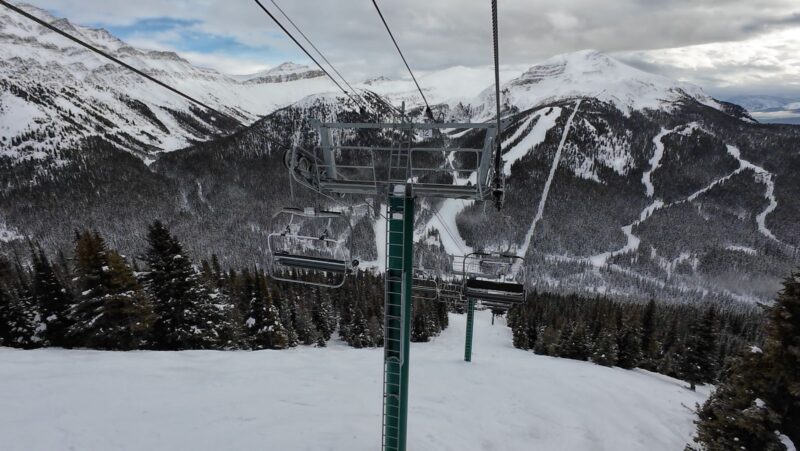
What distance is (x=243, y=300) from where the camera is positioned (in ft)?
100

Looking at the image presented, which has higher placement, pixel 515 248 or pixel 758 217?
pixel 758 217

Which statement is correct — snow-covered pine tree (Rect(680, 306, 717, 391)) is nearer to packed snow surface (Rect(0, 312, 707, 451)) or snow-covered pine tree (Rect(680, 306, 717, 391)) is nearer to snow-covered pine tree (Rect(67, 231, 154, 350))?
packed snow surface (Rect(0, 312, 707, 451))

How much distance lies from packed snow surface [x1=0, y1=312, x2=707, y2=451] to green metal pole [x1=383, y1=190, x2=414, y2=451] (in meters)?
1.92

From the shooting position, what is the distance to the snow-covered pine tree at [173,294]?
2200cm

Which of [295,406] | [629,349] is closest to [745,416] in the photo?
[295,406]

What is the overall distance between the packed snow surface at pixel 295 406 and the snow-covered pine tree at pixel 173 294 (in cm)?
628

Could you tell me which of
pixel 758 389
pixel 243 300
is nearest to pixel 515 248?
pixel 243 300

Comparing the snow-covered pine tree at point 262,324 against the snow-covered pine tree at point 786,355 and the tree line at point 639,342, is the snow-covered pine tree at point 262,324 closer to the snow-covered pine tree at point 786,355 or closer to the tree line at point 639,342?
the snow-covered pine tree at point 786,355

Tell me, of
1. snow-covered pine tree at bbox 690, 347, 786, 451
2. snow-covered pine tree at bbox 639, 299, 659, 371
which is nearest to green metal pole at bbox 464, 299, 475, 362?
snow-covered pine tree at bbox 690, 347, 786, 451

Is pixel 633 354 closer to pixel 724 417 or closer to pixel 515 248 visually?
pixel 724 417

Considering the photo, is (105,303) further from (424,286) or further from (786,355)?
(786,355)

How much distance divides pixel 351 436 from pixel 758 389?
11.6 meters

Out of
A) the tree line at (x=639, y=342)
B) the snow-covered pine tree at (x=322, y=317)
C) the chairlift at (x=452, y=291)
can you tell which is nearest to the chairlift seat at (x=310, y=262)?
the chairlift at (x=452, y=291)

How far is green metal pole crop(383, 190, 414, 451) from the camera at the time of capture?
780 centimetres
